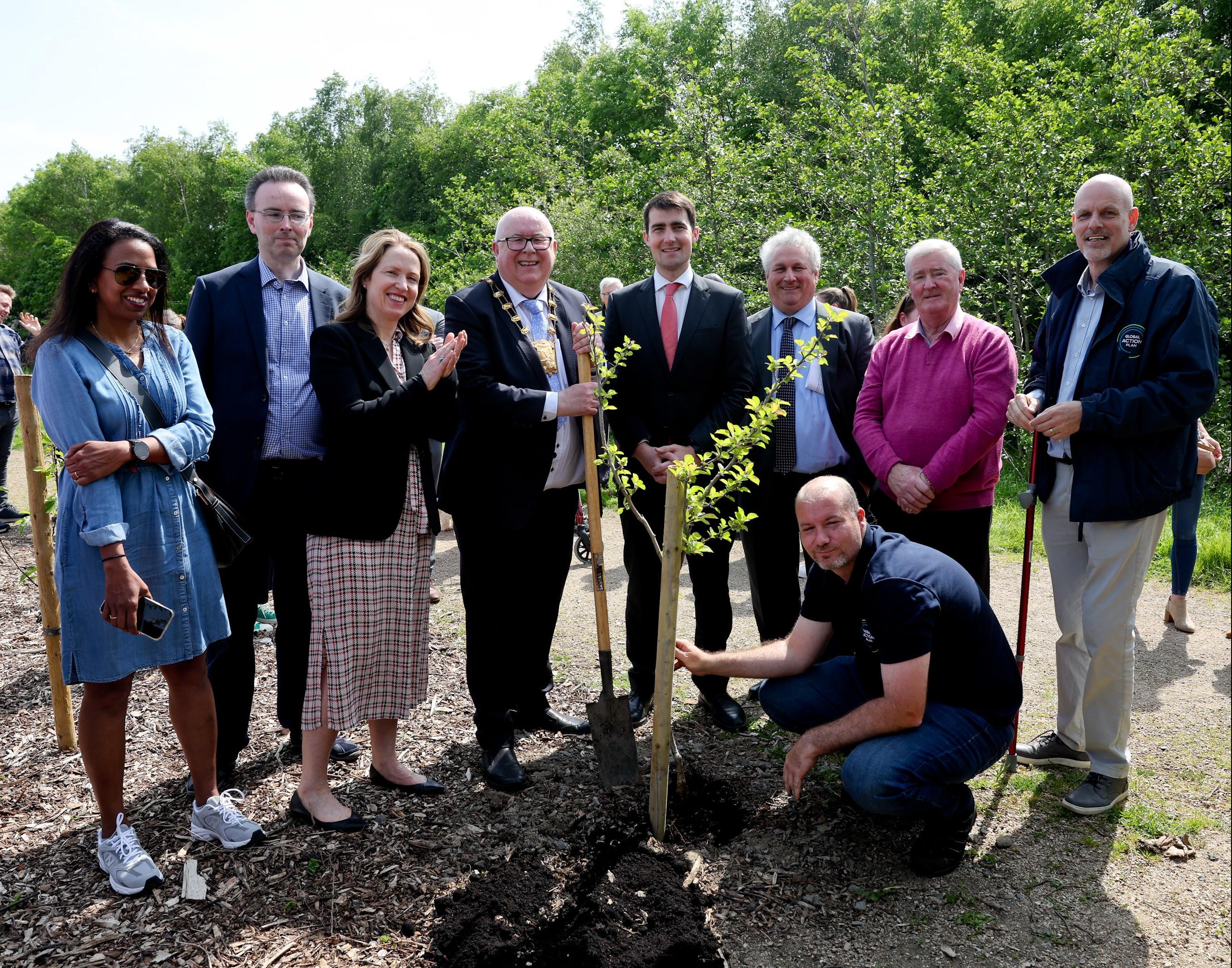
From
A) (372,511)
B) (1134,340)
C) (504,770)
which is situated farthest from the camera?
(504,770)

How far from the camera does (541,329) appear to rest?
4199 millimetres

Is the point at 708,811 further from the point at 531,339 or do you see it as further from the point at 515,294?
the point at 515,294

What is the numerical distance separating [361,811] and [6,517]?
875 centimetres

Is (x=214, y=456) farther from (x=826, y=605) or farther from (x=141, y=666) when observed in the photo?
(x=826, y=605)

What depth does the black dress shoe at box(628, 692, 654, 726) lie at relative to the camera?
14.6 ft

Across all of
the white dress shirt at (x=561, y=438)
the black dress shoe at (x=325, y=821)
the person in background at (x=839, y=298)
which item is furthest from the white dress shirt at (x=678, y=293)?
the person in background at (x=839, y=298)

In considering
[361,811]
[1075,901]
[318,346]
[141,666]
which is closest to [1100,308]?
[1075,901]

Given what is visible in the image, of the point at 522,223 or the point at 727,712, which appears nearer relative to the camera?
the point at 522,223

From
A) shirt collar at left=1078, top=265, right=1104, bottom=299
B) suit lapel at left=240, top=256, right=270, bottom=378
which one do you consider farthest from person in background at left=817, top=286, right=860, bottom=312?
suit lapel at left=240, top=256, right=270, bottom=378

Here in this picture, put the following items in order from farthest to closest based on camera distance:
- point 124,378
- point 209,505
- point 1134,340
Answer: point 1134,340 → point 209,505 → point 124,378

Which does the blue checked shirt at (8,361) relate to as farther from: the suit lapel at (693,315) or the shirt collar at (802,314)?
the shirt collar at (802,314)

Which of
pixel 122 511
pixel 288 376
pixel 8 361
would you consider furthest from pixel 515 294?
pixel 8 361

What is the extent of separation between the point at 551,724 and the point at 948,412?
2471 mm

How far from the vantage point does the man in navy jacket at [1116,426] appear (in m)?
3.54
